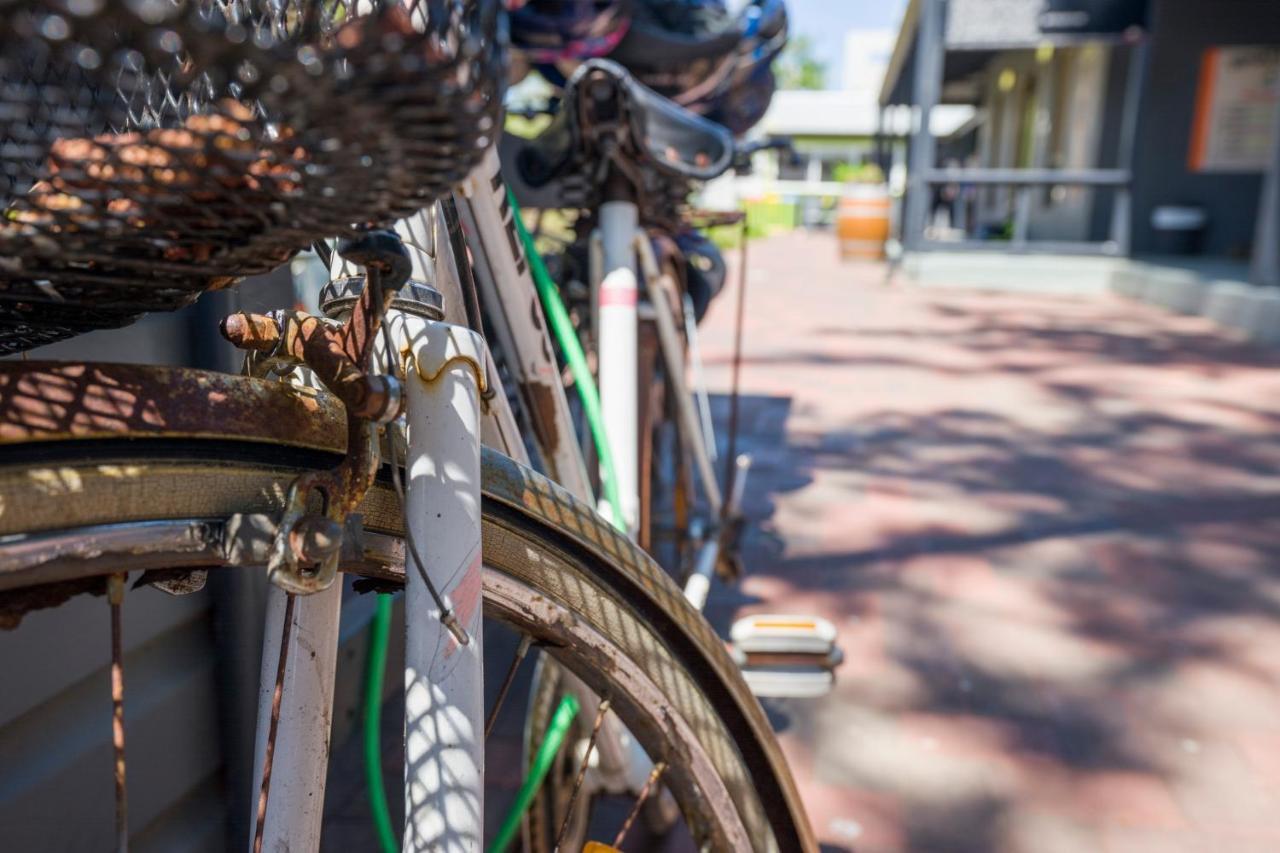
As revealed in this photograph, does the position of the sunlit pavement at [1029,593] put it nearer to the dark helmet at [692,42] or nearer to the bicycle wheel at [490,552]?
the bicycle wheel at [490,552]

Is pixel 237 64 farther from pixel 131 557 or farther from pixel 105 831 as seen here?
pixel 105 831

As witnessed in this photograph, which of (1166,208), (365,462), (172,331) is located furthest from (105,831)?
(1166,208)

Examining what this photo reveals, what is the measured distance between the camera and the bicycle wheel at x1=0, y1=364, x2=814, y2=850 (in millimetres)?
598

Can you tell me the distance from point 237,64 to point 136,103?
0.47 meters

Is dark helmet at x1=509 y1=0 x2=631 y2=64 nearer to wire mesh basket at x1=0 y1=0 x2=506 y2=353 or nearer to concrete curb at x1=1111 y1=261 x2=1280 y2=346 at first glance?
wire mesh basket at x1=0 y1=0 x2=506 y2=353

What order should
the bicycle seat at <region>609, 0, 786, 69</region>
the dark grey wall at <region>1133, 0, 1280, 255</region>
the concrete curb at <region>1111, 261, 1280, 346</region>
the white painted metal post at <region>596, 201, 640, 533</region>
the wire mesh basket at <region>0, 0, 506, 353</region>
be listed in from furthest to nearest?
the dark grey wall at <region>1133, 0, 1280, 255</region> → the concrete curb at <region>1111, 261, 1280, 346</region> → the bicycle seat at <region>609, 0, 786, 69</region> → the white painted metal post at <region>596, 201, 640, 533</region> → the wire mesh basket at <region>0, 0, 506, 353</region>

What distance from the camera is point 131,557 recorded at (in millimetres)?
629

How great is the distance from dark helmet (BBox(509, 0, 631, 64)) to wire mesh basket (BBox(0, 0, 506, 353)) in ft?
6.74

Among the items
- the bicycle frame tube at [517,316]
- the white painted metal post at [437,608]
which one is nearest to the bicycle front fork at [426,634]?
the white painted metal post at [437,608]

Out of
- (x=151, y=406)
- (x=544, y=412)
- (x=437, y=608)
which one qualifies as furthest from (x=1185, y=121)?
(x=151, y=406)

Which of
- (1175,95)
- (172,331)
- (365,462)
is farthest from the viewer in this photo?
(1175,95)

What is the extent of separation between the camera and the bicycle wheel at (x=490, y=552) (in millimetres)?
598

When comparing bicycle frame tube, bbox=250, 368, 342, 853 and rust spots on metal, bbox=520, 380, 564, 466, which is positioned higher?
rust spots on metal, bbox=520, 380, 564, 466

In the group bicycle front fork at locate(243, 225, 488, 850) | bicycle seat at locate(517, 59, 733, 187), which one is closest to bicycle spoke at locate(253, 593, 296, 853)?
bicycle front fork at locate(243, 225, 488, 850)
